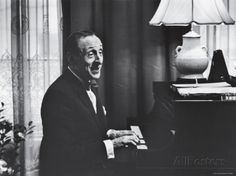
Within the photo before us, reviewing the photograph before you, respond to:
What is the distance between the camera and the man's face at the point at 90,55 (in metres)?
2.01

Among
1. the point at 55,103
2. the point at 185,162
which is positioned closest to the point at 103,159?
the point at 55,103

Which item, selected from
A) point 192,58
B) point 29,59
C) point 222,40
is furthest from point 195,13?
point 29,59

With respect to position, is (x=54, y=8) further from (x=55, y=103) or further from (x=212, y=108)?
(x=212, y=108)

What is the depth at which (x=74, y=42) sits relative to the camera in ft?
6.82

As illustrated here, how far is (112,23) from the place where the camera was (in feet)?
7.41

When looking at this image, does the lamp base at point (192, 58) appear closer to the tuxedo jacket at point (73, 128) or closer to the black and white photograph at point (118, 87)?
the black and white photograph at point (118, 87)

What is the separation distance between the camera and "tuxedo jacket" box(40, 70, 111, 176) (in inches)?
78.5

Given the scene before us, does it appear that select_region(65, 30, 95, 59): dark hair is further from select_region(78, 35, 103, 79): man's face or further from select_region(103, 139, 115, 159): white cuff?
select_region(103, 139, 115, 159): white cuff

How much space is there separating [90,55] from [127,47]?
31 cm

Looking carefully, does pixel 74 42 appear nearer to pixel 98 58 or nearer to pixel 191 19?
pixel 98 58

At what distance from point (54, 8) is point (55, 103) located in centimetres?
51

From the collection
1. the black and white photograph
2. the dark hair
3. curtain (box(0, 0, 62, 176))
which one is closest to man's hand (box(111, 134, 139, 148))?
the black and white photograph

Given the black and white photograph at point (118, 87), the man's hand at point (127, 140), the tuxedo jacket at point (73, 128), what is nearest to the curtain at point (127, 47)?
the black and white photograph at point (118, 87)

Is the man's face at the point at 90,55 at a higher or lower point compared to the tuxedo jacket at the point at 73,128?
higher
